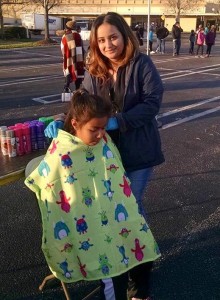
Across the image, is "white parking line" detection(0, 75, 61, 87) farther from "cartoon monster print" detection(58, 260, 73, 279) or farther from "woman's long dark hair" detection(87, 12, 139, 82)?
"cartoon monster print" detection(58, 260, 73, 279)

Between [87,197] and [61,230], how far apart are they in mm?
243

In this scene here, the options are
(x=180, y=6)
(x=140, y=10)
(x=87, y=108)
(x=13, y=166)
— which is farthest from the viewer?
(x=140, y=10)

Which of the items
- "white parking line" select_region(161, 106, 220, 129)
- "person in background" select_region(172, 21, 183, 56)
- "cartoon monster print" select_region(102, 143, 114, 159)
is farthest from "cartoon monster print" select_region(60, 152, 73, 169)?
"person in background" select_region(172, 21, 183, 56)

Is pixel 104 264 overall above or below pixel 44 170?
below

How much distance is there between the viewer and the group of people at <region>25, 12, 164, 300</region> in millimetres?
1938

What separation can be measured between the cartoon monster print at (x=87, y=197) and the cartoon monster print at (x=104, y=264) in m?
0.32

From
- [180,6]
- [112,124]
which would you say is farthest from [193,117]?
[180,6]

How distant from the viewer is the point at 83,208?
6.43ft

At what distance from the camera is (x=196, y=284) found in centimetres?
277

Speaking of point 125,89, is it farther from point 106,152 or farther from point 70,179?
point 70,179

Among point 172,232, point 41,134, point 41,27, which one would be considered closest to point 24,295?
point 41,134

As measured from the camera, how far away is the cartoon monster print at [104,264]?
6.57ft

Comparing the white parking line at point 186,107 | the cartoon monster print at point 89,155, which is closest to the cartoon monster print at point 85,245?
the cartoon monster print at point 89,155

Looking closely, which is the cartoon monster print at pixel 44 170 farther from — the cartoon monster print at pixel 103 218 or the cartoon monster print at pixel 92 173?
the cartoon monster print at pixel 103 218
